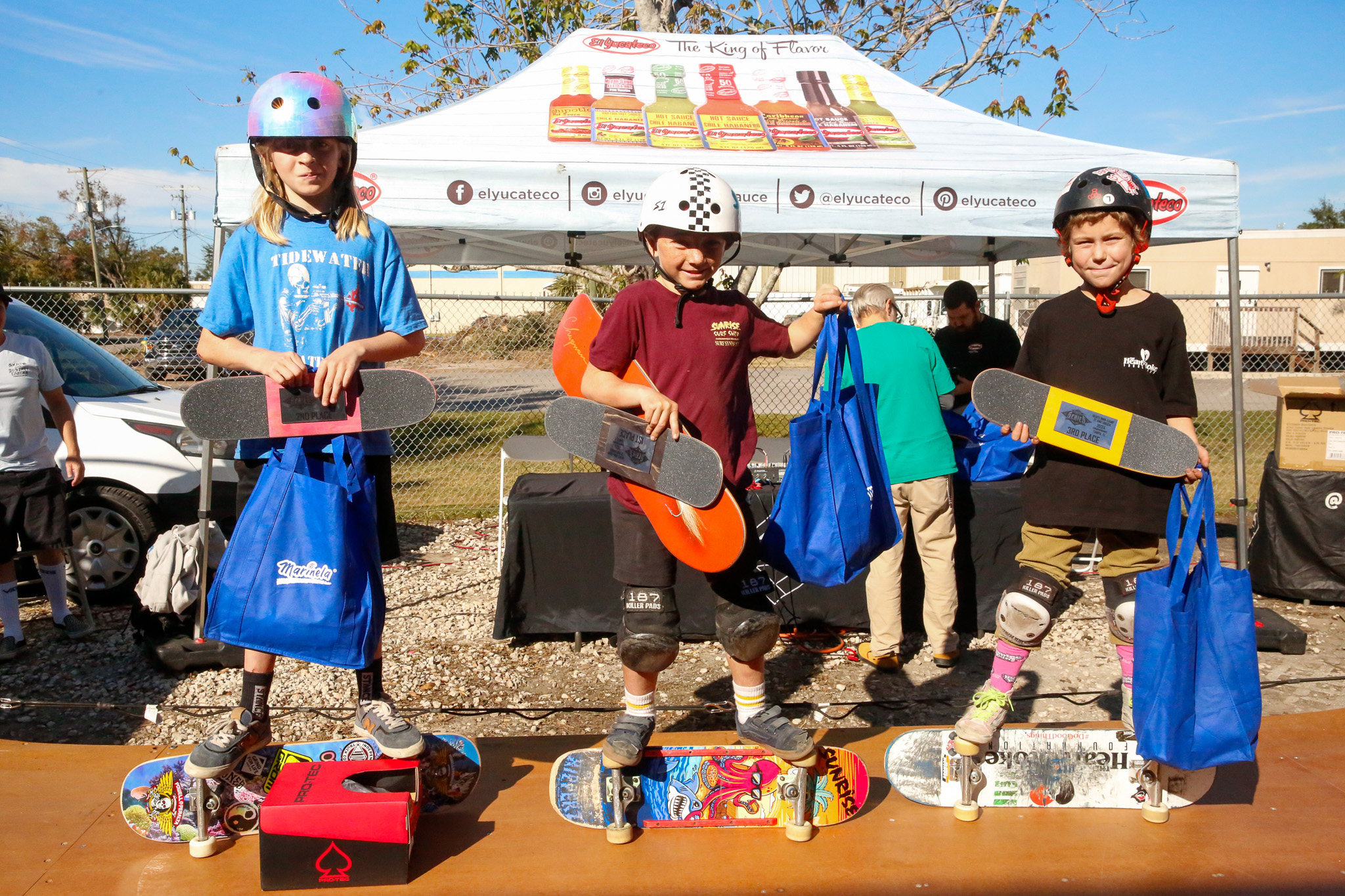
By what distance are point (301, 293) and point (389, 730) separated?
3.75ft

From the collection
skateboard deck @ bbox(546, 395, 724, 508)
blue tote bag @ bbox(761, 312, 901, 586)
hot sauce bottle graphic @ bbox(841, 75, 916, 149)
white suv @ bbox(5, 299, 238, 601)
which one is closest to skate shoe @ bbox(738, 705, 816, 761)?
blue tote bag @ bbox(761, 312, 901, 586)

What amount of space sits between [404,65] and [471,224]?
6402mm

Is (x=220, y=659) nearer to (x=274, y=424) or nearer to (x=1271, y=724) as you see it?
(x=274, y=424)

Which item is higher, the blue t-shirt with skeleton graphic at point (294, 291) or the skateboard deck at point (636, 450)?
the blue t-shirt with skeleton graphic at point (294, 291)

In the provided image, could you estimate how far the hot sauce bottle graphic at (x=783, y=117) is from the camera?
4.54 meters

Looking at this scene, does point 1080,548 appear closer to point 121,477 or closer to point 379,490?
point 379,490

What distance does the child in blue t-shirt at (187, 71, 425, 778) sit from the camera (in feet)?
7.12

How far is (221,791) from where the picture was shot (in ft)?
7.52

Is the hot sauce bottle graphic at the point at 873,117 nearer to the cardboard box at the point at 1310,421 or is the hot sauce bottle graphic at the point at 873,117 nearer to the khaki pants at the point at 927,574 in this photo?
the khaki pants at the point at 927,574

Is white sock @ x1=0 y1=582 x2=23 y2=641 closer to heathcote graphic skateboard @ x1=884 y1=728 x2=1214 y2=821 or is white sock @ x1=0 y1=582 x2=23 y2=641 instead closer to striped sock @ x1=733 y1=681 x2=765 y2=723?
striped sock @ x1=733 y1=681 x2=765 y2=723

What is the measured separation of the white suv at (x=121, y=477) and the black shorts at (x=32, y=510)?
2.08ft


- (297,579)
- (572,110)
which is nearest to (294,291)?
(297,579)

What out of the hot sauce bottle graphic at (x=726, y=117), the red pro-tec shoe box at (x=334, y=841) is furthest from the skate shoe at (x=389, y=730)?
the hot sauce bottle graphic at (x=726, y=117)

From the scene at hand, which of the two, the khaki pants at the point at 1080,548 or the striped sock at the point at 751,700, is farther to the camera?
the khaki pants at the point at 1080,548
